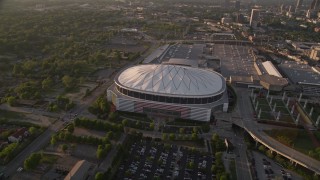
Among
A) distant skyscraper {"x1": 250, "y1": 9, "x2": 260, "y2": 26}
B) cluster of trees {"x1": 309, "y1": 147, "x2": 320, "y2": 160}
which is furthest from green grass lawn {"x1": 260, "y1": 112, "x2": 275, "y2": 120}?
distant skyscraper {"x1": 250, "y1": 9, "x2": 260, "y2": 26}

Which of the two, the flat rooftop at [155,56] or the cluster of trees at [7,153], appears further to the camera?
the flat rooftop at [155,56]

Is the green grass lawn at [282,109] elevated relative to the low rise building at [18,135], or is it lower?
elevated

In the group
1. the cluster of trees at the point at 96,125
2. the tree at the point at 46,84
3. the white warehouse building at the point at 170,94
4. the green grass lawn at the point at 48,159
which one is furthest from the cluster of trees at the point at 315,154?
the tree at the point at 46,84

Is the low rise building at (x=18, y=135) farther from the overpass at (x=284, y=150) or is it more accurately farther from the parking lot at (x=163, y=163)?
the overpass at (x=284, y=150)

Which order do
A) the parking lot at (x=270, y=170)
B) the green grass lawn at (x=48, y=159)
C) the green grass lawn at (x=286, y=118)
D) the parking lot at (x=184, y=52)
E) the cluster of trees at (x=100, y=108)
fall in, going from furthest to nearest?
the parking lot at (x=184, y=52), the cluster of trees at (x=100, y=108), the green grass lawn at (x=286, y=118), the green grass lawn at (x=48, y=159), the parking lot at (x=270, y=170)

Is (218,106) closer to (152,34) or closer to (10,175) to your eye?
(10,175)

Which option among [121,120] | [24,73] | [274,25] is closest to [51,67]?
[24,73]

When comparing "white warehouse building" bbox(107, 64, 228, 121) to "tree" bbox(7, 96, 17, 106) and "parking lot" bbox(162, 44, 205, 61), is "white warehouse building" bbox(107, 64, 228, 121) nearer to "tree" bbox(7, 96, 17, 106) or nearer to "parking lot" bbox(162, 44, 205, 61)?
"tree" bbox(7, 96, 17, 106)
